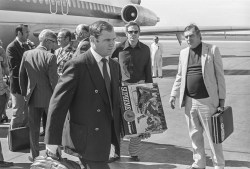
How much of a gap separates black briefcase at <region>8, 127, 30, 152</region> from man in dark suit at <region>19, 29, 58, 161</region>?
8.3 inches

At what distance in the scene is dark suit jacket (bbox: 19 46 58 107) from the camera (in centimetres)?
551

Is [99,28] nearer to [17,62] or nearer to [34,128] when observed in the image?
[34,128]

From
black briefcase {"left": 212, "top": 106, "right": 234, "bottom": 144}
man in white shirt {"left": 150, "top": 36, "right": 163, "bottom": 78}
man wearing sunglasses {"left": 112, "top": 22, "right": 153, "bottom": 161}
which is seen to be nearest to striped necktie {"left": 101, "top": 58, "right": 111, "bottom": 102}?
black briefcase {"left": 212, "top": 106, "right": 234, "bottom": 144}

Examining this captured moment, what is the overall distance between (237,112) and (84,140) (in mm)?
6611

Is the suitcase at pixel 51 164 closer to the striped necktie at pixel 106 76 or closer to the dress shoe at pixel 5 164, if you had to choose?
the striped necktie at pixel 106 76

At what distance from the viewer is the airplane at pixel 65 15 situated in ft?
45.3

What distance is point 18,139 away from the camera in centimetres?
517

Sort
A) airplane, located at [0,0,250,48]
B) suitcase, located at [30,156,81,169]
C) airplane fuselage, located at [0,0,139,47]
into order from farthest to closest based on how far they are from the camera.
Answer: airplane, located at [0,0,250,48] < airplane fuselage, located at [0,0,139,47] < suitcase, located at [30,156,81,169]

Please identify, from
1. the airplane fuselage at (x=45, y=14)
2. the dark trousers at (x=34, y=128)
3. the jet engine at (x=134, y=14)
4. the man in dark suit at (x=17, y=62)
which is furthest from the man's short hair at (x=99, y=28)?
the jet engine at (x=134, y=14)

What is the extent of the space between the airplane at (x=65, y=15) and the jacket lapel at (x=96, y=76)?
11.0m

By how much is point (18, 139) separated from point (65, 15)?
499 inches

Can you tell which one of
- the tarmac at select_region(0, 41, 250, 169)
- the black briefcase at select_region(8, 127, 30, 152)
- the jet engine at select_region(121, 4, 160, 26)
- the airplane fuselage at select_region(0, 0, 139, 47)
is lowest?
the tarmac at select_region(0, 41, 250, 169)

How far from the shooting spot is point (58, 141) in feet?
9.86

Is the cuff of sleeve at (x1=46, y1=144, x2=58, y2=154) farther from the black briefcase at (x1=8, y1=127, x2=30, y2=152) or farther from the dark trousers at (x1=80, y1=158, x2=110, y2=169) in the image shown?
the black briefcase at (x1=8, y1=127, x2=30, y2=152)
